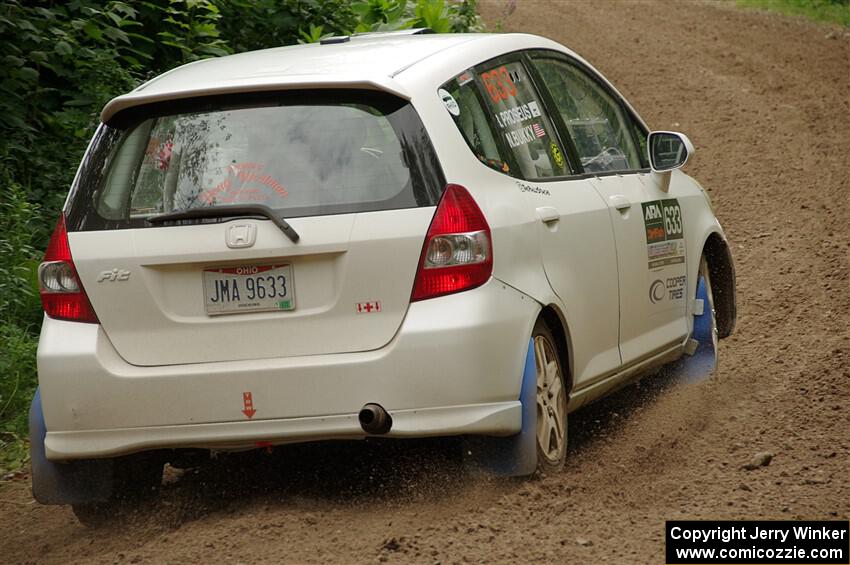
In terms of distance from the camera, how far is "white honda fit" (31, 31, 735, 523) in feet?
16.5

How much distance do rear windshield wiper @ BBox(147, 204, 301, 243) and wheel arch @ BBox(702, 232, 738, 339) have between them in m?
3.46

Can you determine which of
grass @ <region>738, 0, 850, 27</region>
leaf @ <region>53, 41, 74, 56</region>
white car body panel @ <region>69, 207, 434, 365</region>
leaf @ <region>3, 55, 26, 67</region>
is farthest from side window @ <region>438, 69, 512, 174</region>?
grass @ <region>738, 0, 850, 27</region>

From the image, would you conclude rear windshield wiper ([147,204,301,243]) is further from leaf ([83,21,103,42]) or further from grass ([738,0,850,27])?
grass ([738,0,850,27])

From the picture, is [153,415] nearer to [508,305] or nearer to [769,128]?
[508,305]

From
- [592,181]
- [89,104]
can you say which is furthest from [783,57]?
[592,181]

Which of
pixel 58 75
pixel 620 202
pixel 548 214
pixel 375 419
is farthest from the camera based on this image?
pixel 58 75

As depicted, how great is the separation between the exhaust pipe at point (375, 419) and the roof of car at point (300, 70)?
1.13 metres

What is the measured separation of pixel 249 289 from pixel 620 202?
2.03 m

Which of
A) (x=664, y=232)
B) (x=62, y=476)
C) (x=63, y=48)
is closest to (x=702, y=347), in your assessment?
(x=664, y=232)

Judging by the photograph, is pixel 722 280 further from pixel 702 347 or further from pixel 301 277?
pixel 301 277

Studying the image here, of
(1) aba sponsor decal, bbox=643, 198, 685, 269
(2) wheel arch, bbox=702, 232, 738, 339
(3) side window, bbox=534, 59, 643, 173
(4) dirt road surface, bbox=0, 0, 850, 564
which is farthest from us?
(2) wheel arch, bbox=702, 232, 738, 339

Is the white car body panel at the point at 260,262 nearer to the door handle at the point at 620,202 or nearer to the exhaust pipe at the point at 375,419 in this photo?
the exhaust pipe at the point at 375,419

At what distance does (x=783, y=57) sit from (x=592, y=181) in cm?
1480

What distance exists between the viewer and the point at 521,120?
6016 mm
